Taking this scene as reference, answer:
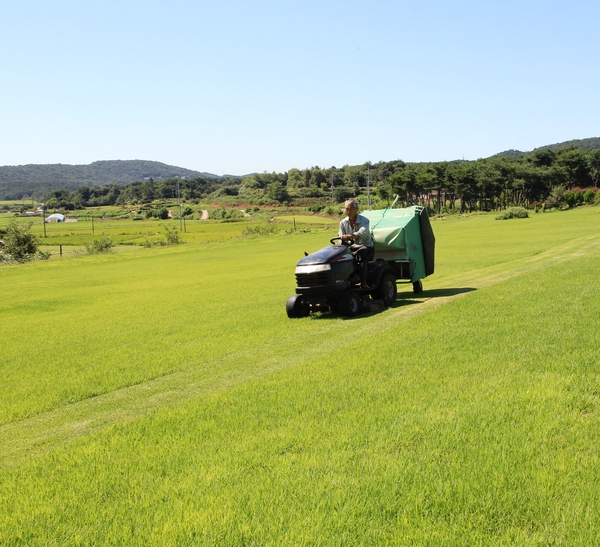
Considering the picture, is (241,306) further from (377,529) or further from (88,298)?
(377,529)

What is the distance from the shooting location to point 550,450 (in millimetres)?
5168

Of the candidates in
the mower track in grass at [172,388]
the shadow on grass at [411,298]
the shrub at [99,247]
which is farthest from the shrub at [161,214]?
the mower track in grass at [172,388]

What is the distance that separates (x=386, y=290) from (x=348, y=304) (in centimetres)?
168

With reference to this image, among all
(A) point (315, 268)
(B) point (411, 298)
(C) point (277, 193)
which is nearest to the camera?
(A) point (315, 268)

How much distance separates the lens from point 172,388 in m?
8.94

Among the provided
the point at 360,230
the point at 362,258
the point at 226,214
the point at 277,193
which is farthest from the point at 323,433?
the point at 277,193

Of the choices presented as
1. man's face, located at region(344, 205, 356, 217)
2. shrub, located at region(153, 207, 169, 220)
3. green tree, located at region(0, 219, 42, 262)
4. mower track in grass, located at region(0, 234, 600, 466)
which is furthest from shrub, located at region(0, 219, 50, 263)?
shrub, located at region(153, 207, 169, 220)

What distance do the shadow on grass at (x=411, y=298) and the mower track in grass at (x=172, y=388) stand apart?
0.27 meters

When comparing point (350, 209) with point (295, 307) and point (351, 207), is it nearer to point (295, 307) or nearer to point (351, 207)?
point (351, 207)

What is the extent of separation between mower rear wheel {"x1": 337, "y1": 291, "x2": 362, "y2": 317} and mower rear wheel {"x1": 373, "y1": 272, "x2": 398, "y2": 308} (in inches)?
42.5

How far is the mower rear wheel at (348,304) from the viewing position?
44.6 feet

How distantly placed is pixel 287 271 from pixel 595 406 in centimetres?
2477

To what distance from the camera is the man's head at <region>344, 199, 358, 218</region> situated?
14.1 metres

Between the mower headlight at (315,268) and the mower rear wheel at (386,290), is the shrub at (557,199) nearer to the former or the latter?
the mower rear wheel at (386,290)
